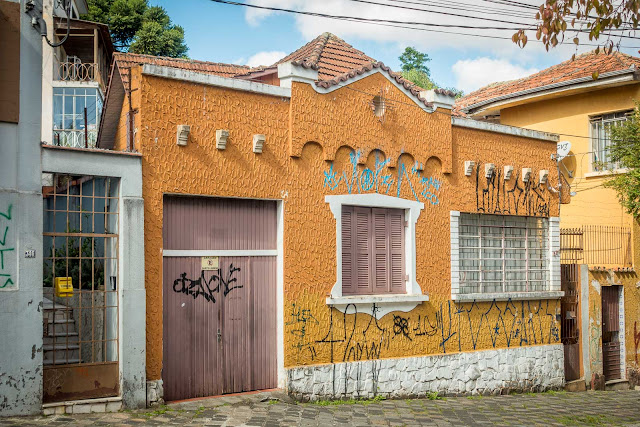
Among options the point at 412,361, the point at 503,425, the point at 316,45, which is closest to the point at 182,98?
the point at 316,45

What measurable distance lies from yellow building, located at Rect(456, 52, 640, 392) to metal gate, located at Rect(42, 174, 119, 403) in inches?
411

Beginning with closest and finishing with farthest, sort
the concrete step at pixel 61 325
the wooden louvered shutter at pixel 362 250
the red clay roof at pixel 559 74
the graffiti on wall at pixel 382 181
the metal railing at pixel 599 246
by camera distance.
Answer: the concrete step at pixel 61 325
the graffiti on wall at pixel 382 181
the wooden louvered shutter at pixel 362 250
the metal railing at pixel 599 246
the red clay roof at pixel 559 74

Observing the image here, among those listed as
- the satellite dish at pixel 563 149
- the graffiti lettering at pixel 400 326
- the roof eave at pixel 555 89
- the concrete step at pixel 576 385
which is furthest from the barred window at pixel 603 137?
the graffiti lettering at pixel 400 326

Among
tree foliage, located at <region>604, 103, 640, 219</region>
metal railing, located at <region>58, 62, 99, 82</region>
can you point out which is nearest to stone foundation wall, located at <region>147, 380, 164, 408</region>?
tree foliage, located at <region>604, 103, 640, 219</region>

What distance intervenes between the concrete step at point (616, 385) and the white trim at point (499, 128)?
5684mm

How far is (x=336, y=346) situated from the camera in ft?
37.3

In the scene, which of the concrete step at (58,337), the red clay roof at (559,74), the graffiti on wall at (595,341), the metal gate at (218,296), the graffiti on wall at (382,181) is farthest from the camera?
the red clay roof at (559,74)

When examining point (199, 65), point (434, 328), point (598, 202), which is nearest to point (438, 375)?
point (434, 328)

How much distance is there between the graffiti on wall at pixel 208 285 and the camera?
992 centimetres

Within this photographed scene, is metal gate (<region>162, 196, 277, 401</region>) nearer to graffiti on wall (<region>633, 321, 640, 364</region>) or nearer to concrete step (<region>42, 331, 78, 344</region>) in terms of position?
concrete step (<region>42, 331, 78, 344</region>)

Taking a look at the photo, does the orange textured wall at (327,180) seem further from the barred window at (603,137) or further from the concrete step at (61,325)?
the barred window at (603,137)

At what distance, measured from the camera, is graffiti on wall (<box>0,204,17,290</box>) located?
27.3 ft

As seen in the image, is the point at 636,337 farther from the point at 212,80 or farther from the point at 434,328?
the point at 212,80

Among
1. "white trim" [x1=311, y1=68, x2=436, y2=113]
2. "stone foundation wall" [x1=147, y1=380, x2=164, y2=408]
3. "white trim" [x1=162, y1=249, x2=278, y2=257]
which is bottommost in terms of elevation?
"stone foundation wall" [x1=147, y1=380, x2=164, y2=408]
